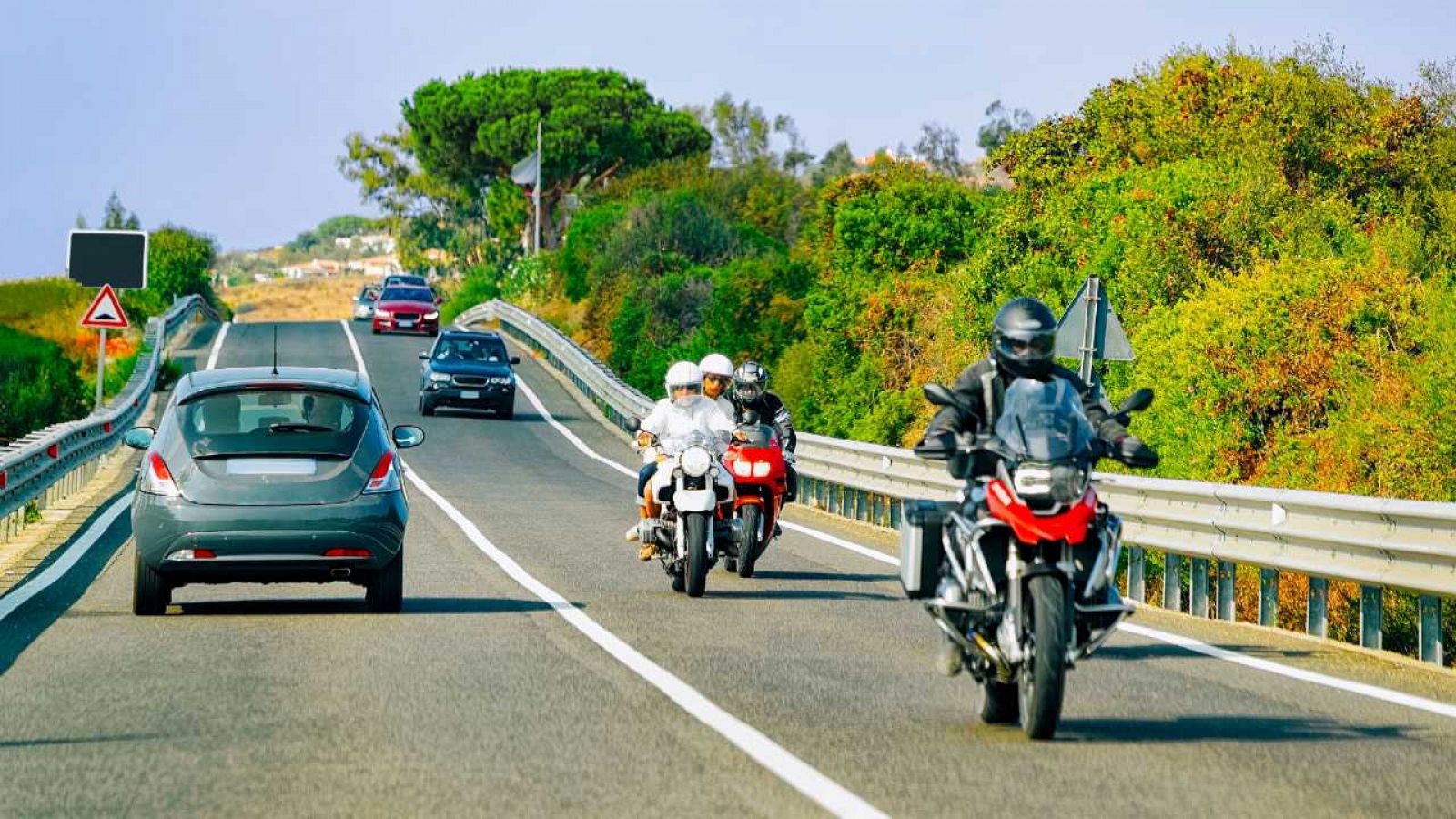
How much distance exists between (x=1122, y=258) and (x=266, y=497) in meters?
30.6

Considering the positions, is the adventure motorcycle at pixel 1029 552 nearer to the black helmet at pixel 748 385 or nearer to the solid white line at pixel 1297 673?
the solid white line at pixel 1297 673

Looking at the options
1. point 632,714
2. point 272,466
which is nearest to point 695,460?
point 272,466

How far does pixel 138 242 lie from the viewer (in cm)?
3875

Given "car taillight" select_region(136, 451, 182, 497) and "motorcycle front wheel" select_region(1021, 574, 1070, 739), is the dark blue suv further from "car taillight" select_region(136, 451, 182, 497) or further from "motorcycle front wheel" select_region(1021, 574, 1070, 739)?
"motorcycle front wheel" select_region(1021, 574, 1070, 739)

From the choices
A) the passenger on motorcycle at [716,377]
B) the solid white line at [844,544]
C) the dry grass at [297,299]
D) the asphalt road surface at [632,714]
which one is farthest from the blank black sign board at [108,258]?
the dry grass at [297,299]

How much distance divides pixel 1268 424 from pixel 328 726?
904 inches

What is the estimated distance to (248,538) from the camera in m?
13.3

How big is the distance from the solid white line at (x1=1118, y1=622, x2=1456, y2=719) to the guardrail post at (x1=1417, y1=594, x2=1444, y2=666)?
3.56ft

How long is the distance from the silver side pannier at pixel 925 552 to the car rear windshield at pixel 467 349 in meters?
33.0

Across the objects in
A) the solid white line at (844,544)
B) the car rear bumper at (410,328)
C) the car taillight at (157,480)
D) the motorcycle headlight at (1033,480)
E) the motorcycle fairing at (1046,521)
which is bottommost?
the solid white line at (844,544)

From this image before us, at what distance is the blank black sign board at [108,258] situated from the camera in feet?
123

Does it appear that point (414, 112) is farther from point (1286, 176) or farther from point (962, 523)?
point (962, 523)

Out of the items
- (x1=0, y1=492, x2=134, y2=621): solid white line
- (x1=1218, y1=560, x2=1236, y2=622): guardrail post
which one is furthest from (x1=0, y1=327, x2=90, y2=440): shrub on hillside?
(x1=1218, y1=560, x2=1236, y2=622): guardrail post

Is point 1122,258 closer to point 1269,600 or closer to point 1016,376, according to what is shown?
point 1269,600
